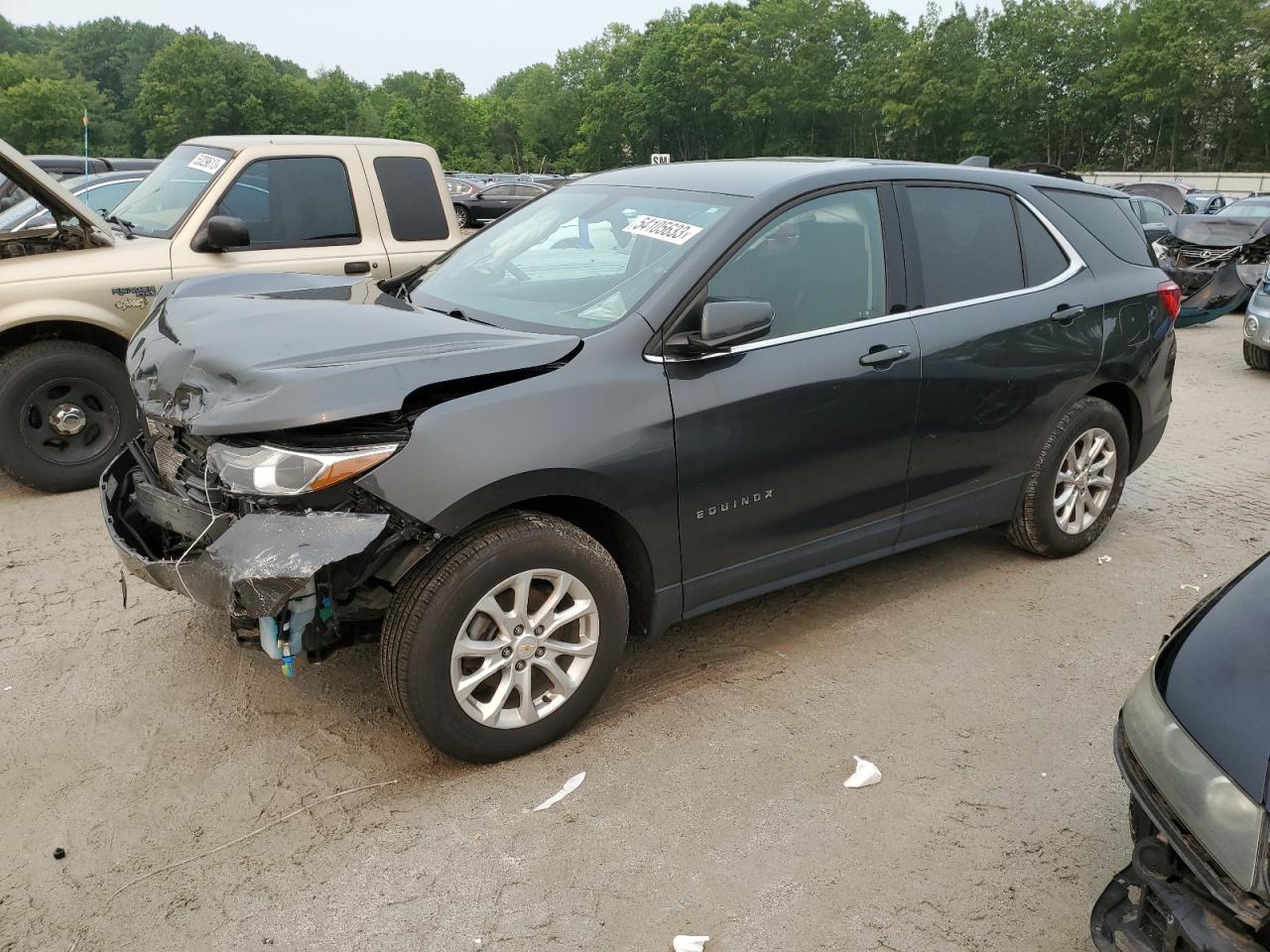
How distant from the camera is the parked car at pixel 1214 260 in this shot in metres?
12.5

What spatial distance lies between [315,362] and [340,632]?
0.83 meters

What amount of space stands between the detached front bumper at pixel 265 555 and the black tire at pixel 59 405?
3064mm

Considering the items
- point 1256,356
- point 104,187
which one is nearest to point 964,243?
point 1256,356

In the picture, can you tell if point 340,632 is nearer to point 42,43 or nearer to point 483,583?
point 483,583

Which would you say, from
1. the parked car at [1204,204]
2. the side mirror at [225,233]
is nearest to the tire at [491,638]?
the side mirror at [225,233]

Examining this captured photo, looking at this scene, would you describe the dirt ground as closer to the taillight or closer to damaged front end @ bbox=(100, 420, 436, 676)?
damaged front end @ bbox=(100, 420, 436, 676)

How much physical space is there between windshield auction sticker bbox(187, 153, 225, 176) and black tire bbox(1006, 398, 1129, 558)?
5069 mm

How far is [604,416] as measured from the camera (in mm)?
3158

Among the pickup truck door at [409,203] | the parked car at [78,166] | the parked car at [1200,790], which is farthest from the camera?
the parked car at [78,166]

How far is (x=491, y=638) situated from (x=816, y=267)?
6.02 ft

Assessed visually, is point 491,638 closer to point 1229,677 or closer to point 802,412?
point 802,412

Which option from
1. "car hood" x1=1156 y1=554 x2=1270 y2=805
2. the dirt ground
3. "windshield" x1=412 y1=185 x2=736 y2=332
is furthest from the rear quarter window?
"car hood" x1=1156 y1=554 x2=1270 y2=805

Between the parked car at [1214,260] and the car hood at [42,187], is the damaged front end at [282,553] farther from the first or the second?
the parked car at [1214,260]

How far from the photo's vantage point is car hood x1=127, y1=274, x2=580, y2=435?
281 cm
